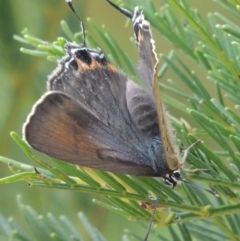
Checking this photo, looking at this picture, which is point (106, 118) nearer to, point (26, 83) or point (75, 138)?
point (75, 138)

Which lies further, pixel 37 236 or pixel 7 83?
pixel 7 83

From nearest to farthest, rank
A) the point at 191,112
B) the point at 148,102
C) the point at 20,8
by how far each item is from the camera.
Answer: the point at 191,112, the point at 148,102, the point at 20,8

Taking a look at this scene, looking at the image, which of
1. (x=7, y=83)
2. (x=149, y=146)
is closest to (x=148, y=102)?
(x=149, y=146)

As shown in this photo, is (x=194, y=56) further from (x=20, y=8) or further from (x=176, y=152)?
(x=20, y=8)

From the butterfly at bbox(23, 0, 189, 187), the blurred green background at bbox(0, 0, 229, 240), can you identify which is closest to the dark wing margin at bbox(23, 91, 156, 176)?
the butterfly at bbox(23, 0, 189, 187)

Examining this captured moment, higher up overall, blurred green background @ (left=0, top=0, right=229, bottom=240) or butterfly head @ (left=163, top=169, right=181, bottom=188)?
blurred green background @ (left=0, top=0, right=229, bottom=240)

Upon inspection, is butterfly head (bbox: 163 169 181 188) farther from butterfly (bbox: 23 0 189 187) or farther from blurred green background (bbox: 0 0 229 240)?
blurred green background (bbox: 0 0 229 240)

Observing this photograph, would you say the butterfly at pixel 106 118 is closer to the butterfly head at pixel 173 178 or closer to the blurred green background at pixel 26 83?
the butterfly head at pixel 173 178

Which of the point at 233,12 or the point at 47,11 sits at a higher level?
the point at 47,11
